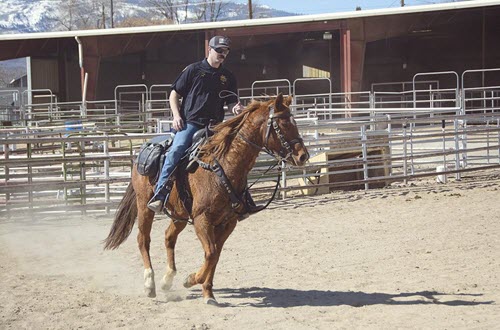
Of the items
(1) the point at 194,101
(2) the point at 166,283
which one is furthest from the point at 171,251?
(1) the point at 194,101

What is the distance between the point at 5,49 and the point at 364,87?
1506 cm

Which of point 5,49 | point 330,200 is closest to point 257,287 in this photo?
point 330,200

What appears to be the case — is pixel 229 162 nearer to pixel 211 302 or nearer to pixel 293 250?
pixel 211 302

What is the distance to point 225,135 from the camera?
688 centimetres

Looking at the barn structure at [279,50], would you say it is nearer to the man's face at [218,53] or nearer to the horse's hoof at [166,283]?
the man's face at [218,53]

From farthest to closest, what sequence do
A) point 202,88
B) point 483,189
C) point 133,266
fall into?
point 483,189 < point 133,266 < point 202,88

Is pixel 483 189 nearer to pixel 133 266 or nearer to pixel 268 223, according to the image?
pixel 268 223

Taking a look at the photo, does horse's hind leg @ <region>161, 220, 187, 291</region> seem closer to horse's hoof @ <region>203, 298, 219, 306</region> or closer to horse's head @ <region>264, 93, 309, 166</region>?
horse's hoof @ <region>203, 298, 219, 306</region>

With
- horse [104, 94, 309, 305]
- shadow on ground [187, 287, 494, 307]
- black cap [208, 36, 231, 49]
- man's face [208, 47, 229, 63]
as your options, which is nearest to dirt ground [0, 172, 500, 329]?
shadow on ground [187, 287, 494, 307]

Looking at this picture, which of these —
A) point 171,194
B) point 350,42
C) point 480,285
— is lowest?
point 480,285

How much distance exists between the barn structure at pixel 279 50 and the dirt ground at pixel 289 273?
15.8 meters

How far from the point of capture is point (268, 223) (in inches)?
454

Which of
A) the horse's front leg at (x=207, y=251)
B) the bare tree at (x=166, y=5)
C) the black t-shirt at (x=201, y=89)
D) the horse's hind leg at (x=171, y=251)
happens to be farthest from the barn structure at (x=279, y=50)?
the bare tree at (x=166, y=5)

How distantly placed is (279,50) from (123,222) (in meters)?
30.1
